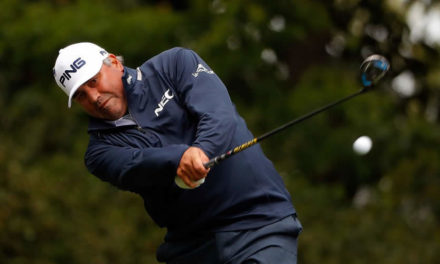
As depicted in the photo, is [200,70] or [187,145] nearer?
[187,145]

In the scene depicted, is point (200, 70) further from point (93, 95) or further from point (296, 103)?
point (296, 103)

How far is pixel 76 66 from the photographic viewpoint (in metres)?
4.35

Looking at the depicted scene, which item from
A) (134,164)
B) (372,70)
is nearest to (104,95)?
(134,164)

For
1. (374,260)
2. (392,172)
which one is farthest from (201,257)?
(392,172)

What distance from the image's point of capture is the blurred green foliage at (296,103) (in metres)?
10.5

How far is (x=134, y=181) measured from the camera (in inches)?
170

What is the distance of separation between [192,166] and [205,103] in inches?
15.7

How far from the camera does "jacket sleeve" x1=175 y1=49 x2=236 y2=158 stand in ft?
13.9

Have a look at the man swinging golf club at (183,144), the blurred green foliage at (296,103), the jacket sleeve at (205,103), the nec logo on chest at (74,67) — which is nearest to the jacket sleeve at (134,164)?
the man swinging golf club at (183,144)

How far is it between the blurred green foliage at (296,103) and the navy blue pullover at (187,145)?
483 cm

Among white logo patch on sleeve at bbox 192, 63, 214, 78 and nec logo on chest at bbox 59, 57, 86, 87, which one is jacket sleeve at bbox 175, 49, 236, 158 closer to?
white logo patch on sleeve at bbox 192, 63, 214, 78

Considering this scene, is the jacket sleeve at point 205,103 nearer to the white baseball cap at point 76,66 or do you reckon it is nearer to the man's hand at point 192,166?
the man's hand at point 192,166

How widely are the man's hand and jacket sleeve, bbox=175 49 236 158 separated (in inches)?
2.3

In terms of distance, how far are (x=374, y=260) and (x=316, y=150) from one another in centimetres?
237
